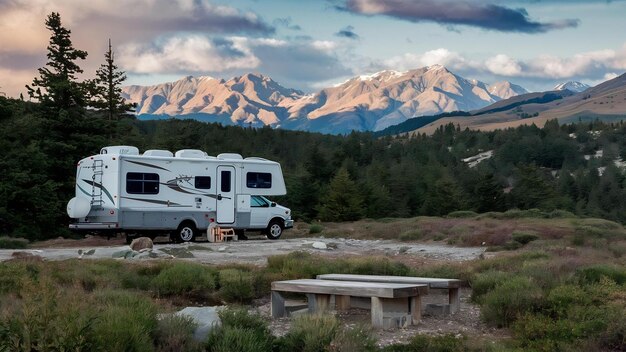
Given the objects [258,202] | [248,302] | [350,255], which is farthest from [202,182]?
[248,302]

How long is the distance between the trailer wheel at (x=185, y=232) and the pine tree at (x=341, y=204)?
22248mm

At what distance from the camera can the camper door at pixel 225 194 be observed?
23.1 meters

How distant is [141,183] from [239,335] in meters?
15.6

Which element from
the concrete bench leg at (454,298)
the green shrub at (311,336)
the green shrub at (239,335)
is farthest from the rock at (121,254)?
the green shrub at (311,336)

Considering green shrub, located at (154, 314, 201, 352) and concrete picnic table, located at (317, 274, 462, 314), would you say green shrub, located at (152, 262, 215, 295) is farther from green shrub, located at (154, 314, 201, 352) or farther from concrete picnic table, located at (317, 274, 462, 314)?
green shrub, located at (154, 314, 201, 352)

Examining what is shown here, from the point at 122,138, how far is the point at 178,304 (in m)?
29.7

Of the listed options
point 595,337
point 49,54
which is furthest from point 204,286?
point 49,54

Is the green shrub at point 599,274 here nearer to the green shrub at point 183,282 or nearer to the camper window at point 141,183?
the green shrub at point 183,282

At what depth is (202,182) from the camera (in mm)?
22766

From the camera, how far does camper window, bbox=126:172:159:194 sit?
2139 cm

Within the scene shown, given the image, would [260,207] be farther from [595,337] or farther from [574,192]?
[574,192]

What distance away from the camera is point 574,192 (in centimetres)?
8169

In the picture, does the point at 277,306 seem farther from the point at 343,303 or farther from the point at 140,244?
the point at 140,244

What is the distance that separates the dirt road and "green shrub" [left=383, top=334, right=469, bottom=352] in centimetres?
832
